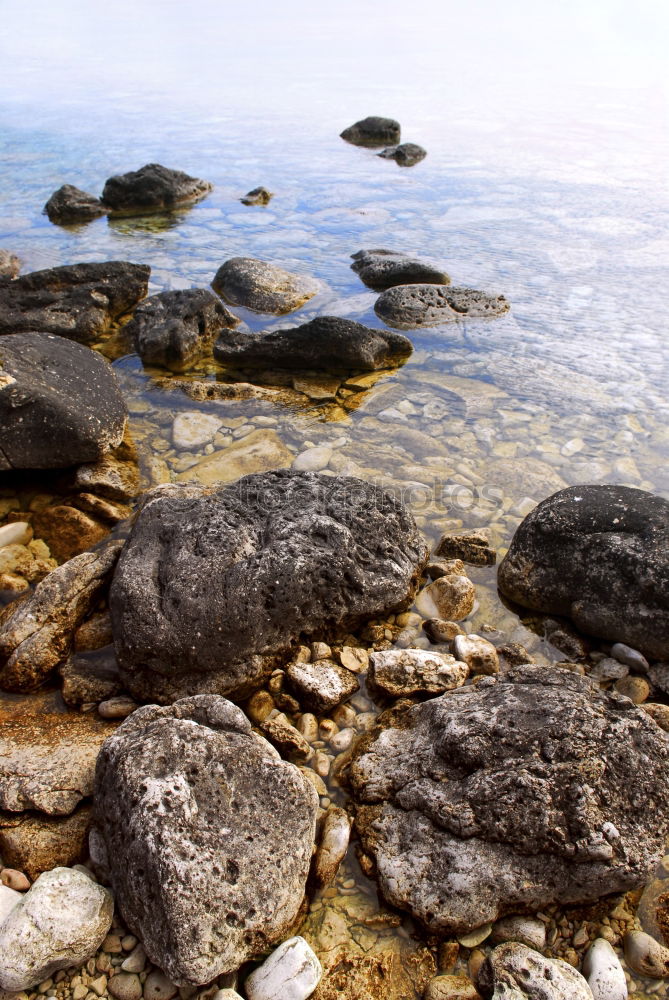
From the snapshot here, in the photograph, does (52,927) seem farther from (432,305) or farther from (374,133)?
(374,133)

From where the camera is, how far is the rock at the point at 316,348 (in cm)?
679

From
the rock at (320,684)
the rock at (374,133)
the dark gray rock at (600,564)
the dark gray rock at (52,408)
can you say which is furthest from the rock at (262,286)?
the rock at (374,133)

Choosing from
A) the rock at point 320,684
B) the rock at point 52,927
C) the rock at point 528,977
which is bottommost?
the rock at point 320,684

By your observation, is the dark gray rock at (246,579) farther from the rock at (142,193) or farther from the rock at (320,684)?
the rock at (142,193)

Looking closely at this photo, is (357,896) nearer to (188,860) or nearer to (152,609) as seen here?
(188,860)

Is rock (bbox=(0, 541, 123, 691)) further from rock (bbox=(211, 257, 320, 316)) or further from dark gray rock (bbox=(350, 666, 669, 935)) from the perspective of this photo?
rock (bbox=(211, 257, 320, 316))

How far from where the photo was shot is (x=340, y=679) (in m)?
3.35

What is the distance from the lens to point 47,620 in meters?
3.50

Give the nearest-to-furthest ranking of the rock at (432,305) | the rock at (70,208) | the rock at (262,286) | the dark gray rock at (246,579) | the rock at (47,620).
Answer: the dark gray rock at (246,579)
the rock at (47,620)
the rock at (432,305)
the rock at (262,286)
the rock at (70,208)

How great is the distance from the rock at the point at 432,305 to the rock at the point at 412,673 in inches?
216

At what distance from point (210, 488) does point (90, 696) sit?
5.91 feet

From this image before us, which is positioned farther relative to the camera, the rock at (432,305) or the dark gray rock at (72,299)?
the rock at (432,305)

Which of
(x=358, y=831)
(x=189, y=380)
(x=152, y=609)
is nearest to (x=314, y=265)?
(x=189, y=380)

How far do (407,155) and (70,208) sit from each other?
8.74 m
